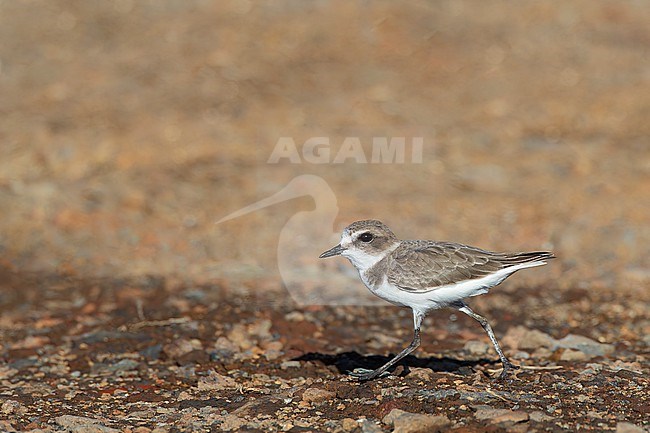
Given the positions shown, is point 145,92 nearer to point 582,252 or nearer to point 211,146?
point 211,146

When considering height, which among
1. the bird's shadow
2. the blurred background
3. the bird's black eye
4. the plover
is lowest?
the bird's shadow

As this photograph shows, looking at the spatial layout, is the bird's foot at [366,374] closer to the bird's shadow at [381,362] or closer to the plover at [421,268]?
the plover at [421,268]

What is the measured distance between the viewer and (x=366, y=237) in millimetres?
7418

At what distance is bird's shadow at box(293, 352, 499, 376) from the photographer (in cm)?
791

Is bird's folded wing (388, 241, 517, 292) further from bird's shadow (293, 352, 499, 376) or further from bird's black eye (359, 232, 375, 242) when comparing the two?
bird's shadow (293, 352, 499, 376)

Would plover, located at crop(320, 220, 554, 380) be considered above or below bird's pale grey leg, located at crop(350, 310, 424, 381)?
above

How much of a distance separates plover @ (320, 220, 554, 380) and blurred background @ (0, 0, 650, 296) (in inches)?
143

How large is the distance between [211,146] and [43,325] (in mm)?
5248

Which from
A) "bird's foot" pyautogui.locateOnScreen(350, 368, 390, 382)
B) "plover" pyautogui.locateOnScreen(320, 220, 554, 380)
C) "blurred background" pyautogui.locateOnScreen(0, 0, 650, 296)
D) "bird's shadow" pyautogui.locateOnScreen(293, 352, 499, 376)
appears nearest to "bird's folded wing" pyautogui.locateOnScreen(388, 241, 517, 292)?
"plover" pyautogui.locateOnScreen(320, 220, 554, 380)

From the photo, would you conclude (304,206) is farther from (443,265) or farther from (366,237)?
(443,265)

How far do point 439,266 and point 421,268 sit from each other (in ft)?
0.51

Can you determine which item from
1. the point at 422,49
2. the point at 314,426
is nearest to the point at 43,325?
the point at 314,426

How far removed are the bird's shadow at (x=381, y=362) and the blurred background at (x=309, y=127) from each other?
251 centimetres

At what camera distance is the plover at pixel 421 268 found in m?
7.11
